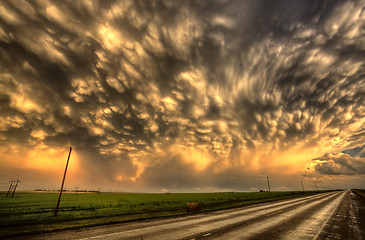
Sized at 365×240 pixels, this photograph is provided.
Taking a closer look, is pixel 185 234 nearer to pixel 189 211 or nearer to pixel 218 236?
pixel 218 236

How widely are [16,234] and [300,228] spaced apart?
1967 cm

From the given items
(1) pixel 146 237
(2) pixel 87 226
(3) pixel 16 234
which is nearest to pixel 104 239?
(1) pixel 146 237

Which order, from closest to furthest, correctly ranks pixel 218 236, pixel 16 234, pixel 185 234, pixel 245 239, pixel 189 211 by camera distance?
pixel 245 239 < pixel 218 236 < pixel 185 234 < pixel 16 234 < pixel 189 211

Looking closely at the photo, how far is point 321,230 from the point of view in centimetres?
1073

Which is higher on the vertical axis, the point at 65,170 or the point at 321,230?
the point at 65,170

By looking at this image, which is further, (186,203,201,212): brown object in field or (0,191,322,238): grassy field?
(186,203,201,212): brown object in field

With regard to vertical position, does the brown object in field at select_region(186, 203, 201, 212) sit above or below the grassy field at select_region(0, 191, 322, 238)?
above

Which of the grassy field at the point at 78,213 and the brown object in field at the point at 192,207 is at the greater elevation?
the brown object in field at the point at 192,207

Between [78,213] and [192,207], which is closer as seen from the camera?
[192,207]

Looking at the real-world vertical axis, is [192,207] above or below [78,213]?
above

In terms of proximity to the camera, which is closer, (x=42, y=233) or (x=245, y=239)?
(x=245, y=239)

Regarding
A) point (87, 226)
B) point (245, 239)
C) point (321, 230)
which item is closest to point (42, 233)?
point (87, 226)

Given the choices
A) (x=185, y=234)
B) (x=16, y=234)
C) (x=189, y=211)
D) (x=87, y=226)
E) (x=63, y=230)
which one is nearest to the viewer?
(x=185, y=234)

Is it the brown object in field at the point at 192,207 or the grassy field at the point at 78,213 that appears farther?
the brown object in field at the point at 192,207
